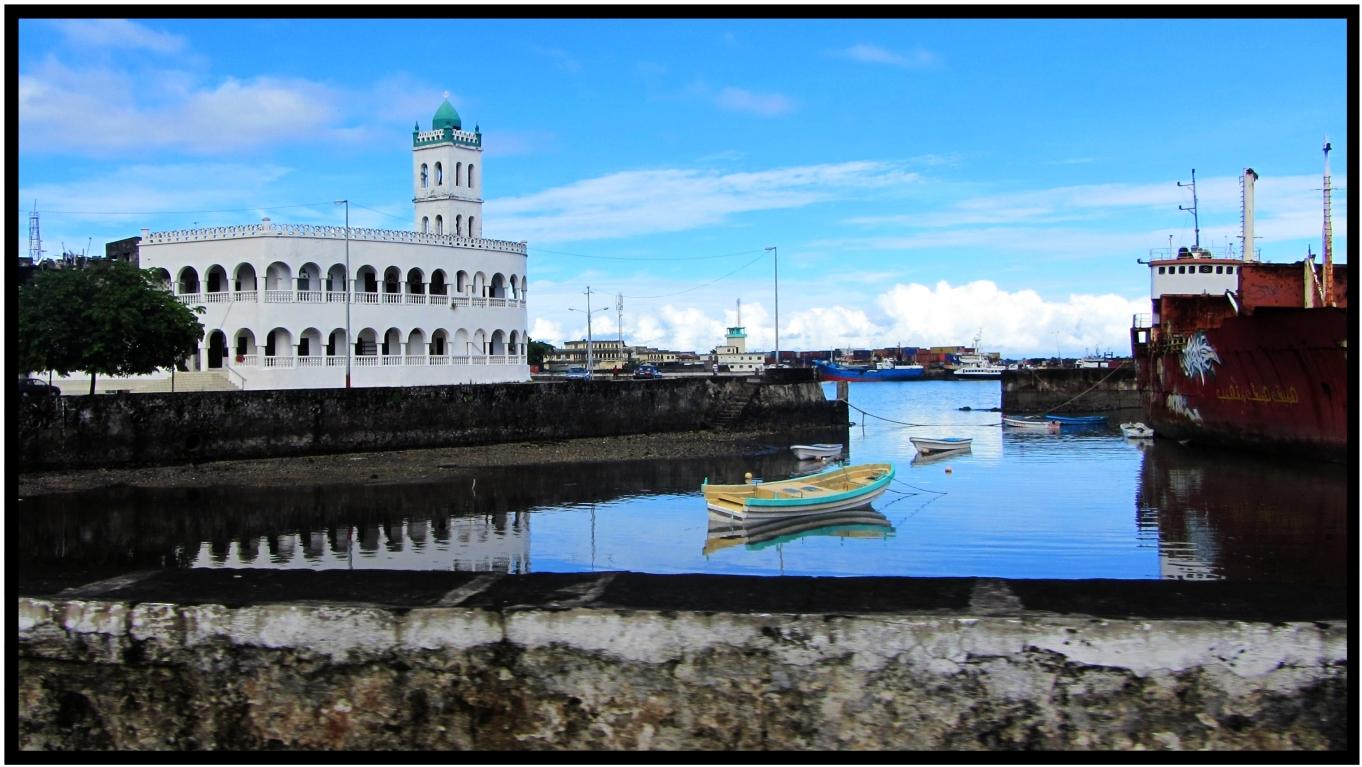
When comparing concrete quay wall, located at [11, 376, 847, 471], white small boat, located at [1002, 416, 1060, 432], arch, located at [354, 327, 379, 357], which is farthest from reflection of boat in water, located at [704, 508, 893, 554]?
arch, located at [354, 327, 379, 357]

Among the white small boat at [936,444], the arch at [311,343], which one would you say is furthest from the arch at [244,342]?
the white small boat at [936,444]

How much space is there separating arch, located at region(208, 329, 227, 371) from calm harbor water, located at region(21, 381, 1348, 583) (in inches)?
921

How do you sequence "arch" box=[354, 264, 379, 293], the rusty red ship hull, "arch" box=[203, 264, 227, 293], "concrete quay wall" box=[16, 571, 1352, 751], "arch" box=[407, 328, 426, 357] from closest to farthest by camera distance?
"concrete quay wall" box=[16, 571, 1352, 751]
the rusty red ship hull
"arch" box=[203, 264, 227, 293]
"arch" box=[354, 264, 379, 293]
"arch" box=[407, 328, 426, 357]

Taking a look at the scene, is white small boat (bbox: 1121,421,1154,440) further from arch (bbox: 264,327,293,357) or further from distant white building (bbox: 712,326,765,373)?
distant white building (bbox: 712,326,765,373)

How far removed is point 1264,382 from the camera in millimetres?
28688

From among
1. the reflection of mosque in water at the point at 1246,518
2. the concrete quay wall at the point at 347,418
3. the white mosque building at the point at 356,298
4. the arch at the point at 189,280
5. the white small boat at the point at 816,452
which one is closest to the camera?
the reflection of mosque in water at the point at 1246,518

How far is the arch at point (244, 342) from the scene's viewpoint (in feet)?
151

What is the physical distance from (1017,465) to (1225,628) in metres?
30.7

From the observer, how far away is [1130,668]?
368 cm

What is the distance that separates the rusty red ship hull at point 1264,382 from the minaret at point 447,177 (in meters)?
34.8

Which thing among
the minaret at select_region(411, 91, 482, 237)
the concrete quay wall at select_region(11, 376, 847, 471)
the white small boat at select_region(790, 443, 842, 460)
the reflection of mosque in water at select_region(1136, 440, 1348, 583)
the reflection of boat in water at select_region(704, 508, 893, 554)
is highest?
the minaret at select_region(411, 91, 482, 237)

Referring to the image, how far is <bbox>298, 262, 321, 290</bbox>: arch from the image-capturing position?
48.1 m

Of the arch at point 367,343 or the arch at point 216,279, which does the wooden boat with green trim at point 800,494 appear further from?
the arch at point 216,279

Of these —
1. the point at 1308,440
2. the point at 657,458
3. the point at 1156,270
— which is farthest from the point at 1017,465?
the point at 1156,270
